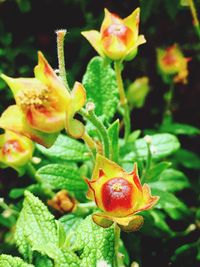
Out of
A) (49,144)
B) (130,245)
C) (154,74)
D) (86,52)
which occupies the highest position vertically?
(49,144)

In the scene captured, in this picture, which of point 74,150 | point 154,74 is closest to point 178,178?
point 74,150

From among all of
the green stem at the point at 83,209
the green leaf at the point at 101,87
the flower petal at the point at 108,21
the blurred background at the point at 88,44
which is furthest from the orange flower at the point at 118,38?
the blurred background at the point at 88,44

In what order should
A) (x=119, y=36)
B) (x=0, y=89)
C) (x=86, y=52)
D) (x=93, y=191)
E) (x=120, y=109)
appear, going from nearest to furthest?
(x=93, y=191) < (x=119, y=36) < (x=120, y=109) < (x=0, y=89) < (x=86, y=52)

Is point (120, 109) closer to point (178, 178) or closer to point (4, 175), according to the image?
point (178, 178)

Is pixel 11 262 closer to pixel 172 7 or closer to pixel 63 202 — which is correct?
pixel 63 202

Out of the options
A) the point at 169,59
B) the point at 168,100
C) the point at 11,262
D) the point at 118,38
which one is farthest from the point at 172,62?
the point at 11,262

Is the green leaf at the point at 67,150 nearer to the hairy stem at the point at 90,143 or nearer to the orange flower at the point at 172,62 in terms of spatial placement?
the hairy stem at the point at 90,143

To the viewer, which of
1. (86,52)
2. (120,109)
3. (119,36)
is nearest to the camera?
(119,36)

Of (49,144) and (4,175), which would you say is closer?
(49,144)
